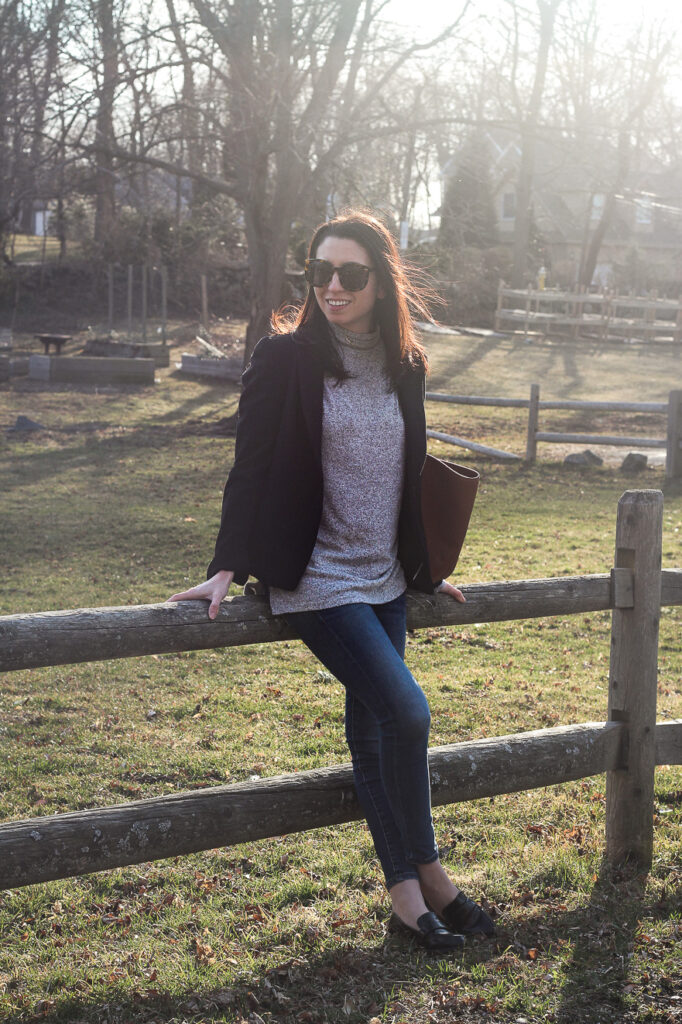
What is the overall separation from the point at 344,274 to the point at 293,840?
7.46 feet

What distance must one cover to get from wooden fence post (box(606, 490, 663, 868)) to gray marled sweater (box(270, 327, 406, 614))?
0.89 metres

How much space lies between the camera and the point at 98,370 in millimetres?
22562

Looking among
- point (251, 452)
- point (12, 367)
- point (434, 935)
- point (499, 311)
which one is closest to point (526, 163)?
point (499, 311)

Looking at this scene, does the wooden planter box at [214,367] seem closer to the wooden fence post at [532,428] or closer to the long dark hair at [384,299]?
the wooden fence post at [532,428]

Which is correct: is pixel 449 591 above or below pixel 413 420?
below

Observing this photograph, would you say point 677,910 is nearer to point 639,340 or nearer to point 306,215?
point 306,215

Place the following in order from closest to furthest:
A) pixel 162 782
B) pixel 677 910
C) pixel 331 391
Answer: pixel 331 391 → pixel 677 910 → pixel 162 782

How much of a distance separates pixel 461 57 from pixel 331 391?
15473mm

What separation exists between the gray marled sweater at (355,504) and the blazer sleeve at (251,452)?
0.51 ft

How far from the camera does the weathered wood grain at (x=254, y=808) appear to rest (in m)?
2.89

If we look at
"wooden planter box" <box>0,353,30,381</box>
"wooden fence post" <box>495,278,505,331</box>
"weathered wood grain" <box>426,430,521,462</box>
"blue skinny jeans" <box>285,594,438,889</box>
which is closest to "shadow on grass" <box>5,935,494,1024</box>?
"blue skinny jeans" <box>285,594,438,889</box>

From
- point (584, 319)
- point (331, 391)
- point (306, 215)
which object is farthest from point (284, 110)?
point (584, 319)

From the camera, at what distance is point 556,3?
1781 cm

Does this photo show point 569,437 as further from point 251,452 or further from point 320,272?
point 251,452
